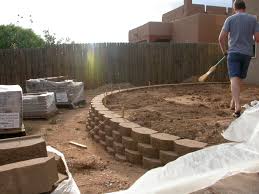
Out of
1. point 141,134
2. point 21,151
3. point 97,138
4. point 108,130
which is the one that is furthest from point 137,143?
point 97,138

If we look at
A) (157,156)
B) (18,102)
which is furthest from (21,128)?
(157,156)

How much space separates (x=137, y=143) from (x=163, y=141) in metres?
0.56

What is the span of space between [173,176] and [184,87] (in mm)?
7657

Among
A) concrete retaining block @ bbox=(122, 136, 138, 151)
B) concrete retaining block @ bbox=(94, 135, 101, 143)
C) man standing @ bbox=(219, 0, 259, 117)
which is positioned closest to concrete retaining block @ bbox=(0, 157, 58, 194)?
concrete retaining block @ bbox=(122, 136, 138, 151)

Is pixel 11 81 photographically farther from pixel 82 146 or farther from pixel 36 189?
pixel 36 189

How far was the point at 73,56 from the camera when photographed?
15203 mm

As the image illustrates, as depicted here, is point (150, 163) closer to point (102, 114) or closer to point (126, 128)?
point (126, 128)

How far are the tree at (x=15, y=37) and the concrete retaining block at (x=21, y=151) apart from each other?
62.8ft

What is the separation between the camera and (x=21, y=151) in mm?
3068

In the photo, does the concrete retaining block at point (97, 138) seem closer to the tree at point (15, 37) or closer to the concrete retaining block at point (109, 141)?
the concrete retaining block at point (109, 141)

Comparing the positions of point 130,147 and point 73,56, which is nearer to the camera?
point 130,147

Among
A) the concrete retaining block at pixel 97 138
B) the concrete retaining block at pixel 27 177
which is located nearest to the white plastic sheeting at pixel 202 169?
the concrete retaining block at pixel 27 177

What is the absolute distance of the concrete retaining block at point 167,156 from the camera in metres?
Result: 3.74

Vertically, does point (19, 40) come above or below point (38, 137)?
above
